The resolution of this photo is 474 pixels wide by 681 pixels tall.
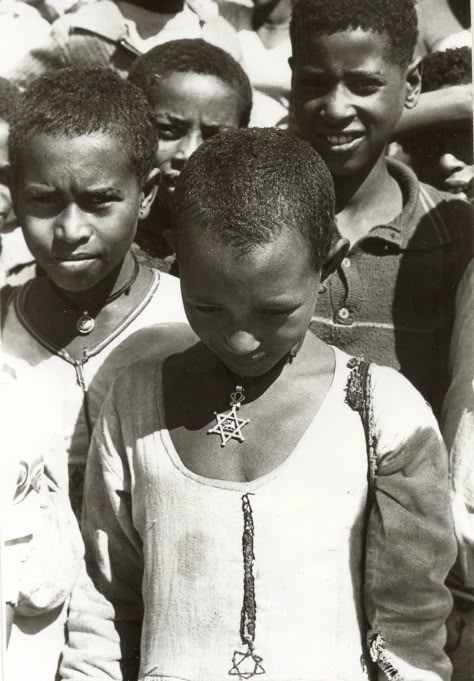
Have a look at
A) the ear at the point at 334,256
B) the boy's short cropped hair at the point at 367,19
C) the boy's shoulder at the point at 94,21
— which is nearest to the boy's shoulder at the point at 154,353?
the ear at the point at 334,256

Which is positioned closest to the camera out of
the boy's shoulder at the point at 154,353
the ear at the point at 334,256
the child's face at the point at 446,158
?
the ear at the point at 334,256

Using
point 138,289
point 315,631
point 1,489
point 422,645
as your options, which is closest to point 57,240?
point 138,289

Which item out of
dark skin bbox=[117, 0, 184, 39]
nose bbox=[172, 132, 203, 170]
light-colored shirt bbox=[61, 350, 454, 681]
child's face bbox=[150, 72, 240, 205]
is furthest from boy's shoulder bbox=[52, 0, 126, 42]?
light-colored shirt bbox=[61, 350, 454, 681]

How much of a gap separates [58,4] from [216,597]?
139cm

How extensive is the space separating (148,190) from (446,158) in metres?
0.68

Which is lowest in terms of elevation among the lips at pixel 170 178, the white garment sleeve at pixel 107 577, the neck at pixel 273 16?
the white garment sleeve at pixel 107 577

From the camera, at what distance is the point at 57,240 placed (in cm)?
173

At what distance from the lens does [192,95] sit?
2.05m

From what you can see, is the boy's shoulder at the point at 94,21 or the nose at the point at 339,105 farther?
the boy's shoulder at the point at 94,21

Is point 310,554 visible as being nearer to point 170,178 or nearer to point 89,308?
point 89,308

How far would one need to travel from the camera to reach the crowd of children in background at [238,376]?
144cm

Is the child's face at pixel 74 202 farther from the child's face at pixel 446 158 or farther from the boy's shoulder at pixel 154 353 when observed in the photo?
the child's face at pixel 446 158

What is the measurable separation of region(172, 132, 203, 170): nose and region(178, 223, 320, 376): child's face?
0.64 metres

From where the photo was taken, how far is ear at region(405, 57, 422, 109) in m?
2.00
